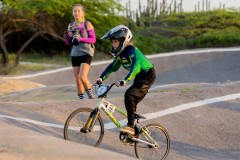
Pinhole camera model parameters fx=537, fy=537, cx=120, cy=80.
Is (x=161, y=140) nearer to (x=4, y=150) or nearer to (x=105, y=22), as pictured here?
(x=4, y=150)

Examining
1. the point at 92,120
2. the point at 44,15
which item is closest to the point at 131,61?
the point at 92,120

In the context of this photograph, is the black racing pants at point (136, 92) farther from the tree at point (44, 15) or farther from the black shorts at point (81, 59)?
the tree at point (44, 15)

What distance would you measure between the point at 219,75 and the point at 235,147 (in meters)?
8.99

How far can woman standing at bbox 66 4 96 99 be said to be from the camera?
9.15 meters

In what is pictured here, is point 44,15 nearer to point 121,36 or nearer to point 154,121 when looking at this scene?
point 154,121

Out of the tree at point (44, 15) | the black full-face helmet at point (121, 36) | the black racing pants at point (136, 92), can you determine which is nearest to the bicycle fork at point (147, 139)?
the black racing pants at point (136, 92)

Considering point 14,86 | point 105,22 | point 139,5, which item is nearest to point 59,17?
point 105,22

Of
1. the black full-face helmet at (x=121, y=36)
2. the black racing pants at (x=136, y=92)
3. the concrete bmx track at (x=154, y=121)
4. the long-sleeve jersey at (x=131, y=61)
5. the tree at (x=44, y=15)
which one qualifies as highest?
the black full-face helmet at (x=121, y=36)

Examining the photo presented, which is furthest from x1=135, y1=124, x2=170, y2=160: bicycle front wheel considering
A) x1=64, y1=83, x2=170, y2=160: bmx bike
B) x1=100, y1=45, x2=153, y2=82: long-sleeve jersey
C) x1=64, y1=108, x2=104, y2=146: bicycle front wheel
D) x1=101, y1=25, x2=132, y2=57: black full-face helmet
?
x1=101, y1=25, x2=132, y2=57: black full-face helmet

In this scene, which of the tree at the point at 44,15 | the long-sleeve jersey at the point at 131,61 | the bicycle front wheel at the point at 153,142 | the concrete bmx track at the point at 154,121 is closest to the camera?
the concrete bmx track at the point at 154,121

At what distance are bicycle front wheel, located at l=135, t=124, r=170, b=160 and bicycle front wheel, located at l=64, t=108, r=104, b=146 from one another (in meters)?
0.52

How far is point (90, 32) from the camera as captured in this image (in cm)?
921

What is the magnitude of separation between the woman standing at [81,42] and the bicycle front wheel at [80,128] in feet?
8.65

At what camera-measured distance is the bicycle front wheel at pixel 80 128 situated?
6559mm
